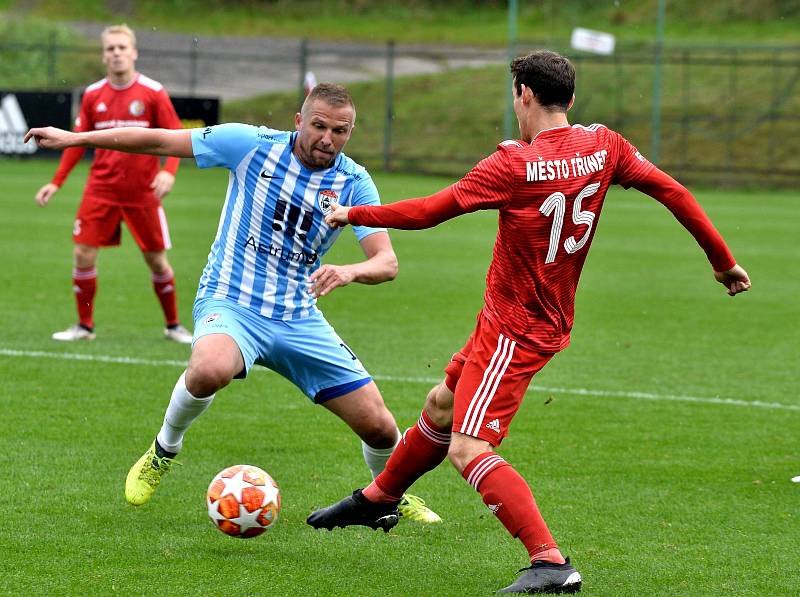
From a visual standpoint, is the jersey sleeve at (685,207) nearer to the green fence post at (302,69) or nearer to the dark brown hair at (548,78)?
the dark brown hair at (548,78)

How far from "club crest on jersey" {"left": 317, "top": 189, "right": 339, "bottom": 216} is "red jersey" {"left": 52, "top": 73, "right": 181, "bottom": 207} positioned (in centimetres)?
434

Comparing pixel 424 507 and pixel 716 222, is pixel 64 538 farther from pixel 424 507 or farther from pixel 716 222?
pixel 716 222

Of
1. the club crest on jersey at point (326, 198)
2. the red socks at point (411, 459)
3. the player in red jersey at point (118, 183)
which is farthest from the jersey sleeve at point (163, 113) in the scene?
the red socks at point (411, 459)

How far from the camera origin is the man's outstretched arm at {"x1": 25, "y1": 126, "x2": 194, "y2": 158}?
5223 mm

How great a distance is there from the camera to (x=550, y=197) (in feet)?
15.4

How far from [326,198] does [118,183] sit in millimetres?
4656

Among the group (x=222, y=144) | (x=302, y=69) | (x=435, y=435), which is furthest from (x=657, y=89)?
(x=435, y=435)

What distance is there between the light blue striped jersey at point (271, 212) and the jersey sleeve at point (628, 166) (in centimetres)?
113

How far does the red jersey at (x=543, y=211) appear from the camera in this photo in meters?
4.57

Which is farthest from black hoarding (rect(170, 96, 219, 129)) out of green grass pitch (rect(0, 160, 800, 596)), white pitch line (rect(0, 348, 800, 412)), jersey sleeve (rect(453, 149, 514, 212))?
jersey sleeve (rect(453, 149, 514, 212))

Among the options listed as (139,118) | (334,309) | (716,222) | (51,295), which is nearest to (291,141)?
(139,118)

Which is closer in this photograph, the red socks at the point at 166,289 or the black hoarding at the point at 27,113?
the red socks at the point at 166,289

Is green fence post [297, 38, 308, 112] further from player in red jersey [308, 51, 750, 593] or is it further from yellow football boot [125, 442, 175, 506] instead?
player in red jersey [308, 51, 750, 593]

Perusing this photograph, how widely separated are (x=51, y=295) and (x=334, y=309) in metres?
2.74
